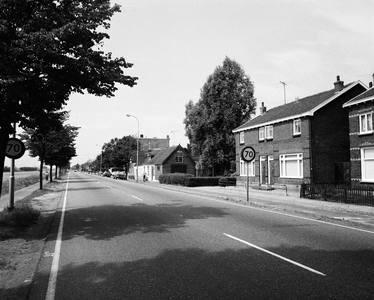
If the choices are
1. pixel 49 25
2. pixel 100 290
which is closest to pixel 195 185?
pixel 49 25

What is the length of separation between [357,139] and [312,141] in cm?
370

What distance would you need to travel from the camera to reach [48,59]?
334 inches

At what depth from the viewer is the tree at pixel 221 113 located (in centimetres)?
4444

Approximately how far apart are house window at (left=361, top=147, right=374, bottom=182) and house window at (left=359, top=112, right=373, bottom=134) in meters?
1.22

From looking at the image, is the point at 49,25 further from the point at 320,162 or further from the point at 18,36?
the point at 320,162

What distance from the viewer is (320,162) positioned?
2428 cm

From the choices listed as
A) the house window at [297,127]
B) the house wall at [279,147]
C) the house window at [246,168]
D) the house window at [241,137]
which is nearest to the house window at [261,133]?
the house wall at [279,147]

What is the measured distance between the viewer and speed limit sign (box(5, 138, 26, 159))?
10479 millimetres

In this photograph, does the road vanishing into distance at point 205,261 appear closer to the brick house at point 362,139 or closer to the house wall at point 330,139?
the brick house at point 362,139

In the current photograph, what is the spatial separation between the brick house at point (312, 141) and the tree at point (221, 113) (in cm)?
1579

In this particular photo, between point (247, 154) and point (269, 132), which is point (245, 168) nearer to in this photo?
point (269, 132)

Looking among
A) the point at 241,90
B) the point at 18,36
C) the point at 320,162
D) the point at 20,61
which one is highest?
the point at 241,90

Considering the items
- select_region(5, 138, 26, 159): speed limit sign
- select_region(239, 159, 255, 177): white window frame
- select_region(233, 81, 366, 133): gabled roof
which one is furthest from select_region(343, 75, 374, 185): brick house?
select_region(5, 138, 26, 159): speed limit sign

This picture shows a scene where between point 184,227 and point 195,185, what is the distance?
79.6ft
